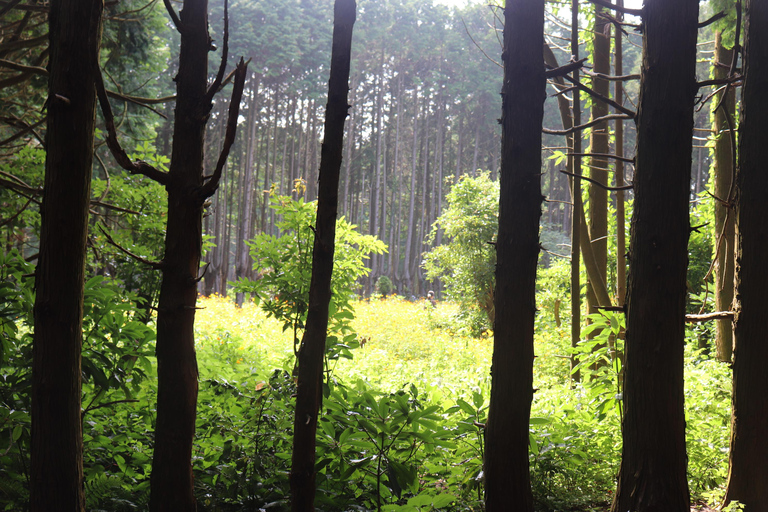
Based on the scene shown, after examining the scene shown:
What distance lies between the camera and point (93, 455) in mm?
2990

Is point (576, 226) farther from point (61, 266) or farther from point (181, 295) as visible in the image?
point (61, 266)

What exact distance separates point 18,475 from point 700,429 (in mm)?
4507

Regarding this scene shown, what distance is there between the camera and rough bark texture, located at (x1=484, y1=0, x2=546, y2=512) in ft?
9.28

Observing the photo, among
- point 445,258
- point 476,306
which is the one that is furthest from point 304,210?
point 445,258

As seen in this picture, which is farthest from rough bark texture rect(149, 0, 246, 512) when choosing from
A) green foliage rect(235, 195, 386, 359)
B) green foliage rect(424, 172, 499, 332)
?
green foliage rect(424, 172, 499, 332)

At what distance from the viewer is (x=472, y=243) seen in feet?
49.2

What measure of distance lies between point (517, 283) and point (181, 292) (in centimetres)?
164

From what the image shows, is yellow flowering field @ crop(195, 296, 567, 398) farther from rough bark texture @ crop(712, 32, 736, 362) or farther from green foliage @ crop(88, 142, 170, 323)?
rough bark texture @ crop(712, 32, 736, 362)

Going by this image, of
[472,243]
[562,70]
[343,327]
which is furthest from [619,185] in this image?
[472,243]

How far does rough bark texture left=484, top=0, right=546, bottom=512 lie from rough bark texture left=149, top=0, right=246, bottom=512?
1.52 meters

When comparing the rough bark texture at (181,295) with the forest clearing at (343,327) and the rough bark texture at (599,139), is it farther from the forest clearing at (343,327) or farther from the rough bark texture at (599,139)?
the rough bark texture at (599,139)

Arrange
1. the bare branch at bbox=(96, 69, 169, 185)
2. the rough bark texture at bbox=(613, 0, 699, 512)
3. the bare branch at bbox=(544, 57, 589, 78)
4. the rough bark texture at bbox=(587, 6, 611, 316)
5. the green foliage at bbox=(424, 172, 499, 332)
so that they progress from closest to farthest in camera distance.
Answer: the bare branch at bbox=(96, 69, 169, 185) → the rough bark texture at bbox=(613, 0, 699, 512) → the bare branch at bbox=(544, 57, 589, 78) → the rough bark texture at bbox=(587, 6, 611, 316) → the green foliage at bbox=(424, 172, 499, 332)

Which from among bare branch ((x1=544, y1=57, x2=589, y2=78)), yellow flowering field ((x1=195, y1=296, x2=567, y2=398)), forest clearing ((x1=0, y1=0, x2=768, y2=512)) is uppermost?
bare branch ((x1=544, y1=57, x2=589, y2=78))

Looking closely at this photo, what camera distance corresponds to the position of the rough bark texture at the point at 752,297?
306 centimetres
